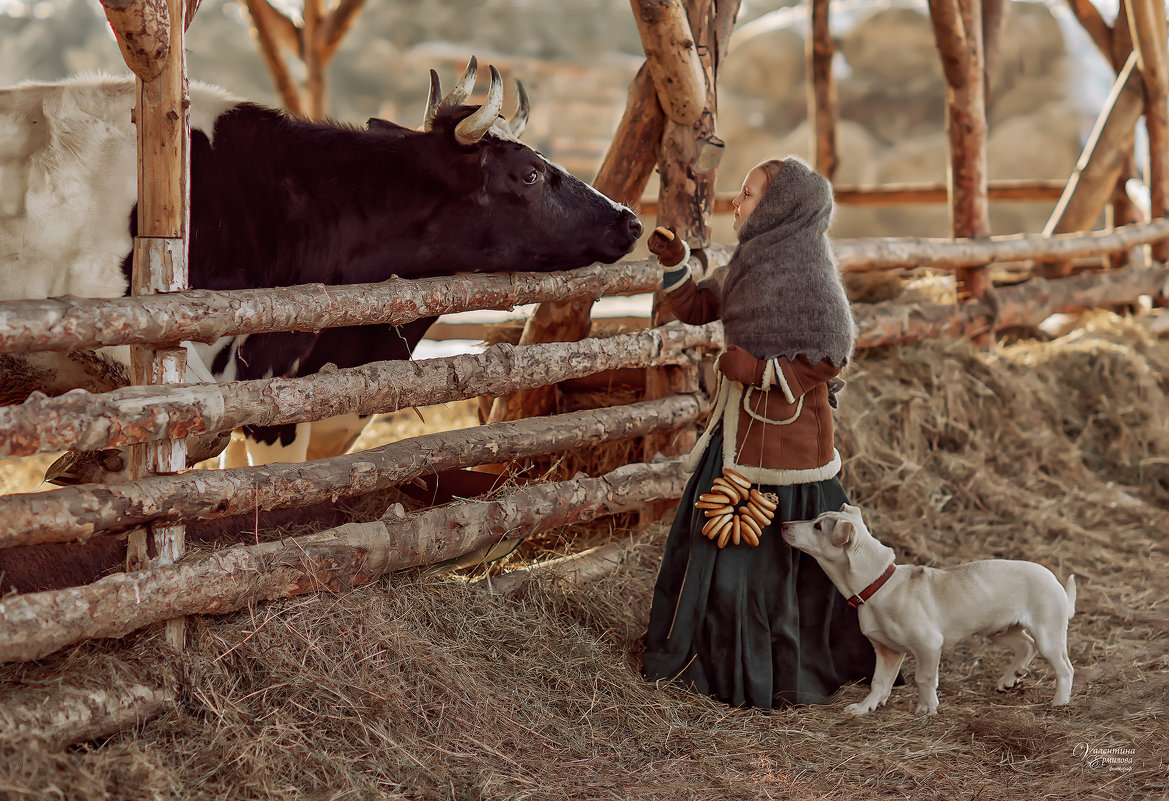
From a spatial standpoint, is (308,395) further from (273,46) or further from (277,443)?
(273,46)

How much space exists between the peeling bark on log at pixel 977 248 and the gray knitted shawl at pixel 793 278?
1.79 metres

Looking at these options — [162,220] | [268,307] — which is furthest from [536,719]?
[162,220]

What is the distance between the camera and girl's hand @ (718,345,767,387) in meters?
3.39

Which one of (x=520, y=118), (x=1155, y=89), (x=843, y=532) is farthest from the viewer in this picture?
(x=1155, y=89)

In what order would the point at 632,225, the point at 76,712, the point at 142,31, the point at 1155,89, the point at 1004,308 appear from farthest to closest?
the point at 1155,89 < the point at 1004,308 < the point at 632,225 < the point at 142,31 < the point at 76,712

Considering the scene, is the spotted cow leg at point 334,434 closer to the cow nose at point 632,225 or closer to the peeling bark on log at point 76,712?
the cow nose at point 632,225

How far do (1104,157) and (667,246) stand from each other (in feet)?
21.3

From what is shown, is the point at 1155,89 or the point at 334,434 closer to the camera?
the point at 334,434

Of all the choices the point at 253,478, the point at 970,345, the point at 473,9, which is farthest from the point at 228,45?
the point at 253,478

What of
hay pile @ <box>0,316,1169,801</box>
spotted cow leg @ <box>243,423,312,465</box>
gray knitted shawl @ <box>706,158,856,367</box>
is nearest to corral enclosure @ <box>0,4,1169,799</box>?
hay pile @ <box>0,316,1169,801</box>

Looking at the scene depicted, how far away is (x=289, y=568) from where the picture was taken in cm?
303

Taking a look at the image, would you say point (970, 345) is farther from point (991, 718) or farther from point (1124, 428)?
point (991, 718)

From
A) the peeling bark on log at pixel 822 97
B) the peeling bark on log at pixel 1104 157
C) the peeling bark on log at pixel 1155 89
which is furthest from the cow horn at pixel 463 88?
the peeling bark on log at pixel 1155 89

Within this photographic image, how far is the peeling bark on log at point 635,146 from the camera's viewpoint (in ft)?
16.0
